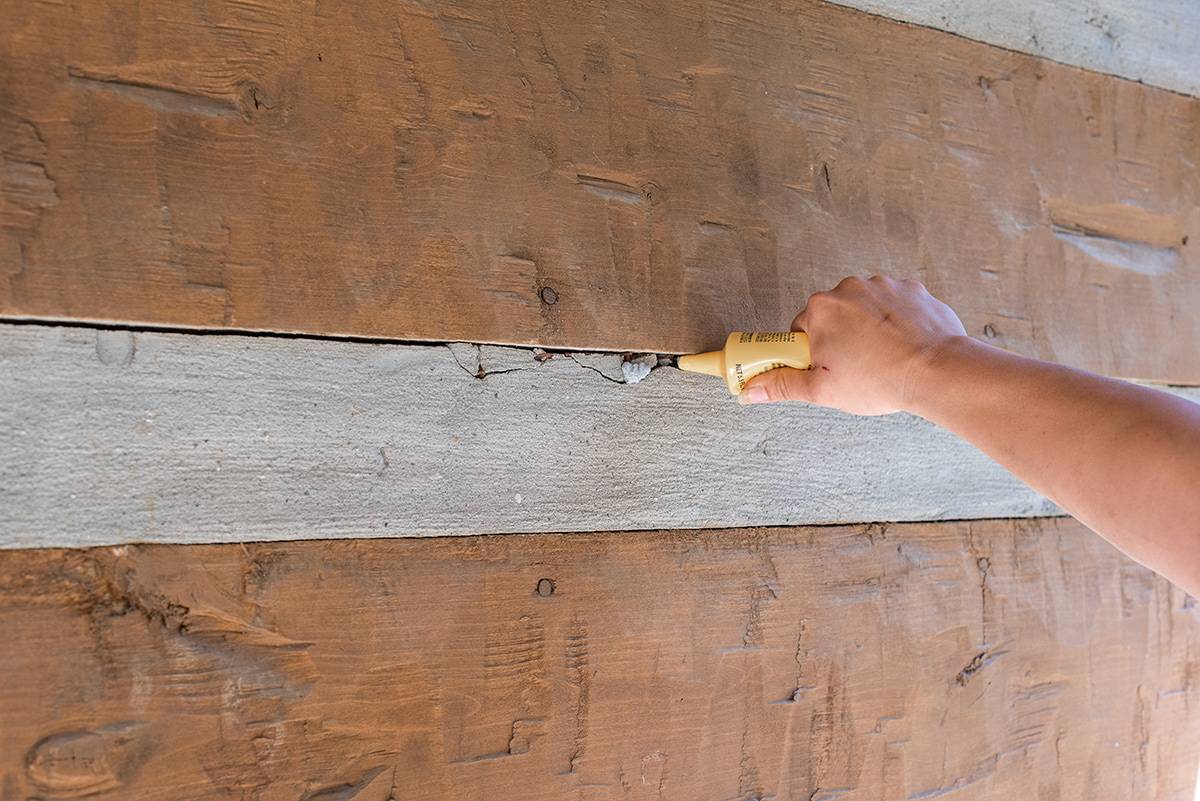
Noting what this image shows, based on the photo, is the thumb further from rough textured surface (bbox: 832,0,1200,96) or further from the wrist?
rough textured surface (bbox: 832,0,1200,96)

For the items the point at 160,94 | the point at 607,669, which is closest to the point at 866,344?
the point at 607,669

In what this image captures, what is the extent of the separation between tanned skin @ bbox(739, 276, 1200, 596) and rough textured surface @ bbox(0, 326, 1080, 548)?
0.12 metres

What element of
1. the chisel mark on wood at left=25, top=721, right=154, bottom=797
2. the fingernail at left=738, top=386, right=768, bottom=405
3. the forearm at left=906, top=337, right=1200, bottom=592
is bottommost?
the chisel mark on wood at left=25, top=721, right=154, bottom=797

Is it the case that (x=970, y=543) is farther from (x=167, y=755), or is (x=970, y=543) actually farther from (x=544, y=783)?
(x=167, y=755)

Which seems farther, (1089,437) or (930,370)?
(930,370)

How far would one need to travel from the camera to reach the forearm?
2.44 feet

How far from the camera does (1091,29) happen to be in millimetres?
1347

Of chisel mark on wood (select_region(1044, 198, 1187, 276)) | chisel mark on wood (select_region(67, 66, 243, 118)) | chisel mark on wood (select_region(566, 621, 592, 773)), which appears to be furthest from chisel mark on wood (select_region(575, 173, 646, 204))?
chisel mark on wood (select_region(1044, 198, 1187, 276))

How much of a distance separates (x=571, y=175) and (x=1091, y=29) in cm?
84

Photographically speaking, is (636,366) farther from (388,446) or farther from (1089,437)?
(1089,437)

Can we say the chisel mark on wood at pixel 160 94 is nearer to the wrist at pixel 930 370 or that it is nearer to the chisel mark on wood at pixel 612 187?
the chisel mark on wood at pixel 612 187

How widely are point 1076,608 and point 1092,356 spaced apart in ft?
1.14

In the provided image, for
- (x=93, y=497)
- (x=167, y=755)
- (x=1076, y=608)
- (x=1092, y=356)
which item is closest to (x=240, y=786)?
(x=167, y=755)

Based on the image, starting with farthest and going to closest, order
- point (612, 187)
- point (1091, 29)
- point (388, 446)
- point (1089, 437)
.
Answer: point (1091, 29) < point (612, 187) < point (388, 446) < point (1089, 437)
